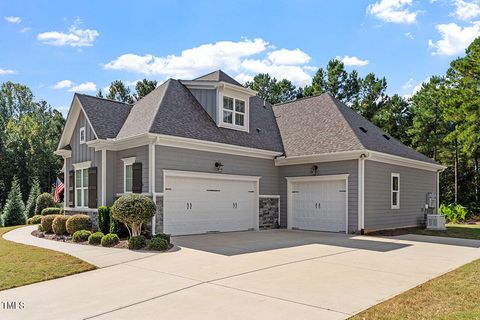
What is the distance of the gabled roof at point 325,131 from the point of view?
16.0m

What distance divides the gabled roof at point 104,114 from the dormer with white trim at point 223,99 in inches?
119

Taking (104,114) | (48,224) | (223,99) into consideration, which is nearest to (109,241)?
(48,224)

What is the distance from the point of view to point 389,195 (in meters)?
16.8

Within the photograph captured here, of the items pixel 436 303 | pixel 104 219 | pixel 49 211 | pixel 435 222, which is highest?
pixel 104 219

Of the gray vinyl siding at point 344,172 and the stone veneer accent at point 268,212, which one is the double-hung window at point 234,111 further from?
the stone veneer accent at point 268,212

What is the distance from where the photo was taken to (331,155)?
15.7 m

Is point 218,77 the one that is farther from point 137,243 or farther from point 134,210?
point 137,243

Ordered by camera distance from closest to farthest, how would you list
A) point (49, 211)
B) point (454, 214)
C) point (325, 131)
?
point (325, 131)
point (49, 211)
point (454, 214)

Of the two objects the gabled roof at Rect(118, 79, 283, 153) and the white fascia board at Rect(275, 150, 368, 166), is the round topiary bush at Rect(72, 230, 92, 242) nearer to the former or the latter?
the gabled roof at Rect(118, 79, 283, 153)

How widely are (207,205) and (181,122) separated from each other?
10.6ft

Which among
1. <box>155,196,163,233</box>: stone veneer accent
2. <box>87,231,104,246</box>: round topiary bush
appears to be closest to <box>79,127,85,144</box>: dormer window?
<box>155,196,163,233</box>: stone veneer accent

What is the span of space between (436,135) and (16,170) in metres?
39.6

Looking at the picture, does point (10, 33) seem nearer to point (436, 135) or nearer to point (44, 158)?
point (44, 158)

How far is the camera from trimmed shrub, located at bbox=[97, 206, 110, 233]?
45.1ft
